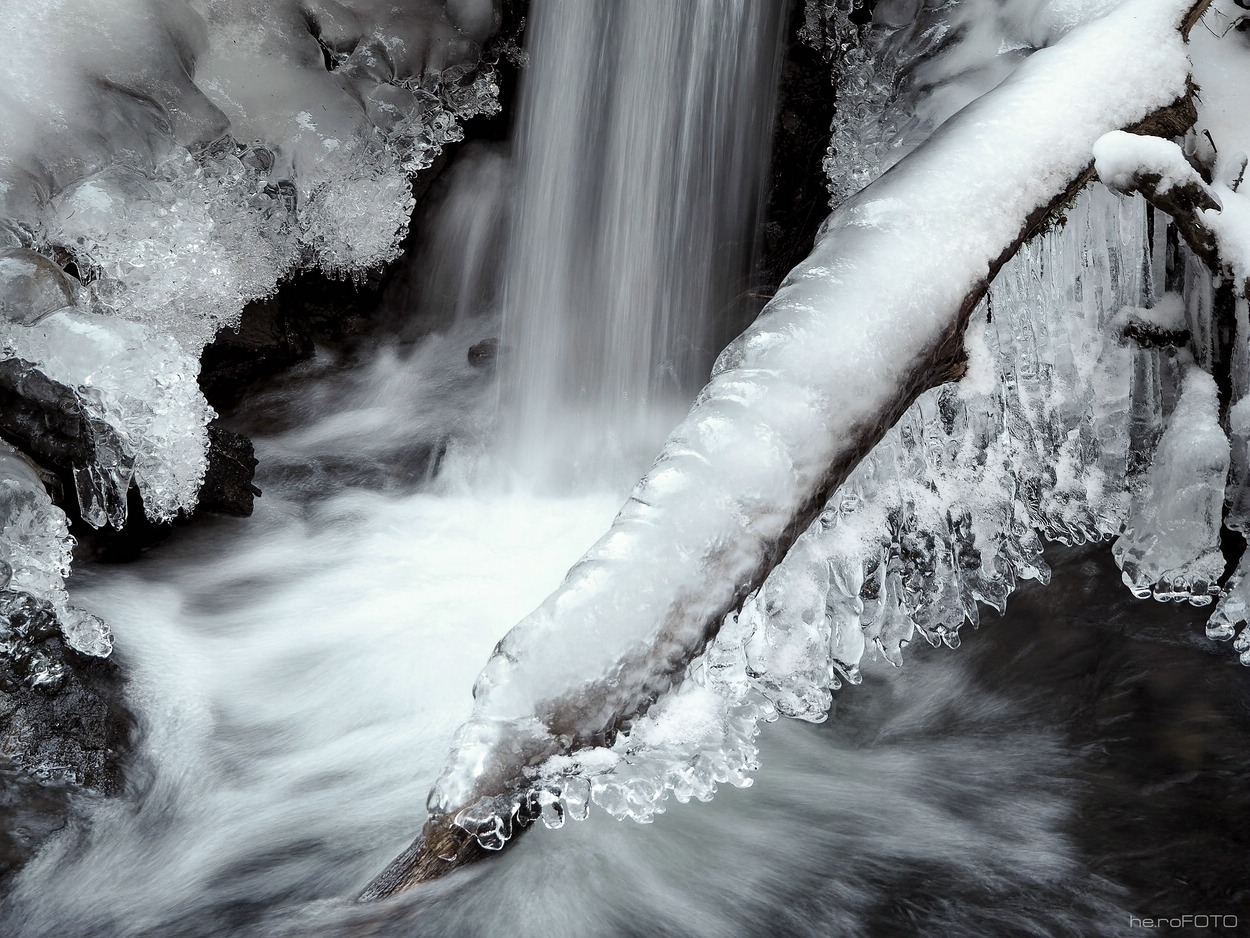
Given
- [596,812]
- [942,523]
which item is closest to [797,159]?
[942,523]

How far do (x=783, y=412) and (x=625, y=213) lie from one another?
6.77 feet

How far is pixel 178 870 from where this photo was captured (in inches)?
88.4

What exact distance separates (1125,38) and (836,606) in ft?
5.17

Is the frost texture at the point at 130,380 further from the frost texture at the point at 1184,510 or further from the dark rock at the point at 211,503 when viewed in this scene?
the frost texture at the point at 1184,510

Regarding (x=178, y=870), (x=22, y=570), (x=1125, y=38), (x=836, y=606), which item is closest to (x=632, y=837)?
(x=836, y=606)

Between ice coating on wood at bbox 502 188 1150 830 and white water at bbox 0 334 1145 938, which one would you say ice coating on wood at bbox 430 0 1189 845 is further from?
white water at bbox 0 334 1145 938

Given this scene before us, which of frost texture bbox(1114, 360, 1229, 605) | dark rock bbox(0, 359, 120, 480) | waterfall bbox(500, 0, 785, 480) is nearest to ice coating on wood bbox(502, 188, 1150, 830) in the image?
frost texture bbox(1114, 360, 1229, 605)

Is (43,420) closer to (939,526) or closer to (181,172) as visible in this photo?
(181,172)

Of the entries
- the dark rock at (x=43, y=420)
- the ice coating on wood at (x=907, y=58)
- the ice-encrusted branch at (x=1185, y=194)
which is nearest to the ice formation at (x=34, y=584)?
the dark rock at (x=43, y=420)

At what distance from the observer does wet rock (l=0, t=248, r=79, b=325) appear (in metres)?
2.62

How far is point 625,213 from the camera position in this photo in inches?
149

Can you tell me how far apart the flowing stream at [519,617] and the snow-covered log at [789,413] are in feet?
1.52

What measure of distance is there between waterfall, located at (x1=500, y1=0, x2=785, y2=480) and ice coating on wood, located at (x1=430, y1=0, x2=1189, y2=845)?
1413mm

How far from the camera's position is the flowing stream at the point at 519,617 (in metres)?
2.15
